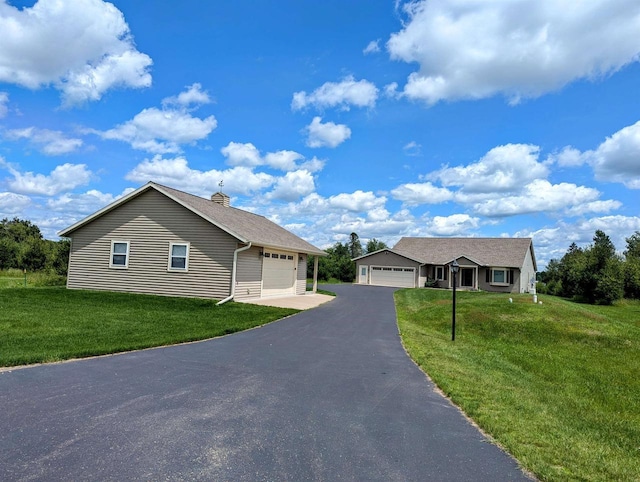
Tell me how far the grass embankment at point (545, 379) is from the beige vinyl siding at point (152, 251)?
8303mm

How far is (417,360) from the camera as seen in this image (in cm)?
891

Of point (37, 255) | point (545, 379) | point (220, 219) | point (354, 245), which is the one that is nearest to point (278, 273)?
point (220, 219)

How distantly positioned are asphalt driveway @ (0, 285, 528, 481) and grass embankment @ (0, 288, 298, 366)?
42.9 inches

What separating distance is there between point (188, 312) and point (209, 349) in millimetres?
6206

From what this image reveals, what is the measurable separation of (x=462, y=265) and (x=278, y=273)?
22.4 meters

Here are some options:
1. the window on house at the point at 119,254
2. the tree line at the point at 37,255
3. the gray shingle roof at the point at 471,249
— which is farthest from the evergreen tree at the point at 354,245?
the window on house at the point at 119,254

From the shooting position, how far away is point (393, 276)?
132ft

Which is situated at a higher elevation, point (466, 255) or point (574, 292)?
point (466, 255)

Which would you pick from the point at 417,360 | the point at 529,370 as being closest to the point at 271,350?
the point at 417,360

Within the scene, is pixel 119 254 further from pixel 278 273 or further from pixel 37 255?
pixel 37 255

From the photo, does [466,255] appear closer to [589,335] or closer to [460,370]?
[589,335]

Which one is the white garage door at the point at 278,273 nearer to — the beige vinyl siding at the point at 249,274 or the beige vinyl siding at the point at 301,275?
the beige vinyl siding at the point at 249,274

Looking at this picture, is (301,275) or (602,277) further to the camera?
(602,277)

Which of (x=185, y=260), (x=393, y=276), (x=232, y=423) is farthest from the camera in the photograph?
(x=393, y=276)
